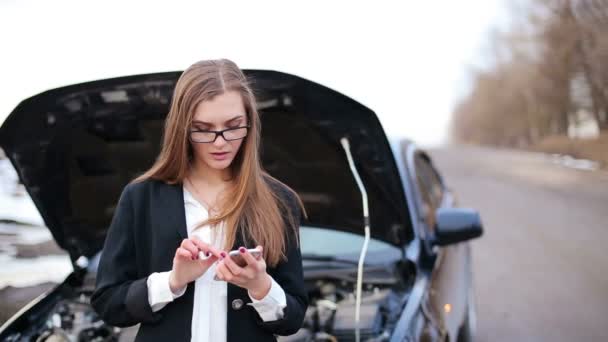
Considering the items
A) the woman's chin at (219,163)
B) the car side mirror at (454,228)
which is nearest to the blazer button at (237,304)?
the woman's chin at (219,163)

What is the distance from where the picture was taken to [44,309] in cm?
279

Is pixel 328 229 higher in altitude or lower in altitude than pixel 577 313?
higher

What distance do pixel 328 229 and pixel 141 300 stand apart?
1.78 meters

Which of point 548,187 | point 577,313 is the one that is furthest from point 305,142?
point 548,187

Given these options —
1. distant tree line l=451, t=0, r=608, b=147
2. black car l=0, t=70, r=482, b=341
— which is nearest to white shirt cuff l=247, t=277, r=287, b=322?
black car l=0, t=70, r=482, b=341

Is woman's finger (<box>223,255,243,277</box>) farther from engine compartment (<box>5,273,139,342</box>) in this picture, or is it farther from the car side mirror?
the car side mirror

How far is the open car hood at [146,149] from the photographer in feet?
7.22

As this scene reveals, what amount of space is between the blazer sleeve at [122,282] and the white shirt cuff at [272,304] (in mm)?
260

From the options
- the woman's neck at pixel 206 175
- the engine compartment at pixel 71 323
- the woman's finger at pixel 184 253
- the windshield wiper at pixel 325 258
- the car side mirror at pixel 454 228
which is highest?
the woman's neck at pixel 206 175

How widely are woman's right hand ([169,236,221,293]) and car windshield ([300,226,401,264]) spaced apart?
161 centimetres

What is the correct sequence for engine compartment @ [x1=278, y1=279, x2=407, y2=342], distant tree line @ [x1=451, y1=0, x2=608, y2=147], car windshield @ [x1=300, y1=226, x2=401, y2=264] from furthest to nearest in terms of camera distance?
distant tree line @ [x1=451, y1=0, x2=608, y2=147] → car windshield @ [x1=300, y1=226, x2=401, y2=264] → engine compartment @ [x1=278, y1=279, x2=407, y2=342]

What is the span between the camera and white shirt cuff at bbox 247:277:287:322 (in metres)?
1.38

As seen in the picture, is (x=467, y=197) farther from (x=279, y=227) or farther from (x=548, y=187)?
(x=279, y=227)

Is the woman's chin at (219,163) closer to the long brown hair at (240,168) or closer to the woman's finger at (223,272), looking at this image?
the long brown hair at (240,168)
